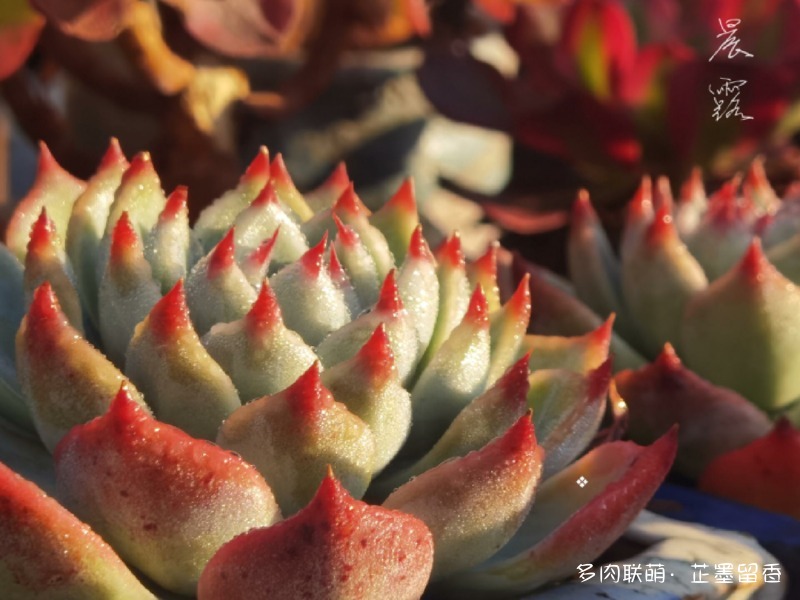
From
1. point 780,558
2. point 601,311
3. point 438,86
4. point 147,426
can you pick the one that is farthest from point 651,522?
point 438,86

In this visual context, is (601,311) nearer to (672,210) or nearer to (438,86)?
(672,210)

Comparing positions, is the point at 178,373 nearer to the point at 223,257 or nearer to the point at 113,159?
the point at 223,257

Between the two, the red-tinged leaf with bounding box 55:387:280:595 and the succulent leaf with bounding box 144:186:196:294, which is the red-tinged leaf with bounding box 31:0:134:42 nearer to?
the succulent leaf with bounding box 144:186:196:294

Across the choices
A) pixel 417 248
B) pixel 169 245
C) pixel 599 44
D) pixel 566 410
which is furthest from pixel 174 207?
pixel 599 44

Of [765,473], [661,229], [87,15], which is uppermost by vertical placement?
[87,15]

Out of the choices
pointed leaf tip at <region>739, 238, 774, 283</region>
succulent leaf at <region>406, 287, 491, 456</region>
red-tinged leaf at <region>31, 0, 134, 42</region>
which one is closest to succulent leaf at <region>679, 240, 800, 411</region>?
pointed leaf tip at <region>739, 238, 774, 283</region>

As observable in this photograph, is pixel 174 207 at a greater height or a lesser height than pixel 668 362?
greater
